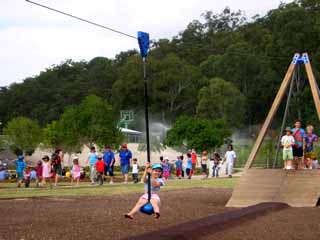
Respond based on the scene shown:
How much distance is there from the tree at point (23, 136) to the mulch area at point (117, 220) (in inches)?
2644

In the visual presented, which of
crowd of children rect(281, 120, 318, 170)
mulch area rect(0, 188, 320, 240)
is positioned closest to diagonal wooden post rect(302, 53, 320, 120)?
crowd of children rect(281, 120, 318, 170)

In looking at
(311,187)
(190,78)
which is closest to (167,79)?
(190,78)

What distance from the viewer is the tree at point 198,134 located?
7106cm

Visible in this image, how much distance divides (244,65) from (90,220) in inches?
3553

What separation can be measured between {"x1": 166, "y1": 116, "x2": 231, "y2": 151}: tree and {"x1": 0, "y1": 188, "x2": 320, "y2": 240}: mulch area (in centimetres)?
4724

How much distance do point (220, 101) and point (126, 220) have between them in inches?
3257

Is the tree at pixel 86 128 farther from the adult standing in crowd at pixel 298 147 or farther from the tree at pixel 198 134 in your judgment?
the adult standing in crowd at pixel 298 147

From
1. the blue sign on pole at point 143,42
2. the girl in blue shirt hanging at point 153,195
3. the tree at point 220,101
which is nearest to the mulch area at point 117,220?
the girl in blue shirt hanging at point 153,195

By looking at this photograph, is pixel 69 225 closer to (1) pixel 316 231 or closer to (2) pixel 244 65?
(1) pixel 316 231

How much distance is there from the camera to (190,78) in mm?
110812

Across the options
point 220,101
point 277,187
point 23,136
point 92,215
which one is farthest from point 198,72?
point 92,215

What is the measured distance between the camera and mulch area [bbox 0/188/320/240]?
13484 millimetres

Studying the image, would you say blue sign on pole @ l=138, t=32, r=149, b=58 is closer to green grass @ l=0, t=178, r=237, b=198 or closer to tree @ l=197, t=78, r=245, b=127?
→ green grass @ l=0, t=178, r=237, b=198

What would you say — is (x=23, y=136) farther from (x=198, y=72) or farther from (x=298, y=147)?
(x=298, y=147)
